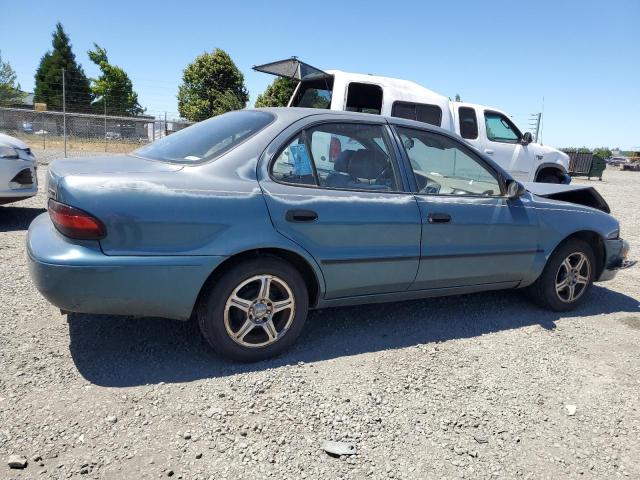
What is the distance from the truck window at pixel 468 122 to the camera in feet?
27.0

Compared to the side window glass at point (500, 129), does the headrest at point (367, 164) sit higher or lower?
lower

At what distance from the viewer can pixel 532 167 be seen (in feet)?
29.3

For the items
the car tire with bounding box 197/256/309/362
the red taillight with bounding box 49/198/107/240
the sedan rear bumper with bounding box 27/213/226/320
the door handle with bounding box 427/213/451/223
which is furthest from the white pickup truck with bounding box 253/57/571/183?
the red taillight with bounding box 49/198/107/240

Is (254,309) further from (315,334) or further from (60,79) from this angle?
(60,79)

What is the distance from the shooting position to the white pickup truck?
7.40 meters

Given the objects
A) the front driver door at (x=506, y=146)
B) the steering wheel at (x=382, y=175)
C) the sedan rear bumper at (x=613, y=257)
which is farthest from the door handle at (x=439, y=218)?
the front driver door at (x=506, y=146)

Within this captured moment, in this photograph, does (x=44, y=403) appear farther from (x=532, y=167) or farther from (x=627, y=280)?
(x=532, y=167)

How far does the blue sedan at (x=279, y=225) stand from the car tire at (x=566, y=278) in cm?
12

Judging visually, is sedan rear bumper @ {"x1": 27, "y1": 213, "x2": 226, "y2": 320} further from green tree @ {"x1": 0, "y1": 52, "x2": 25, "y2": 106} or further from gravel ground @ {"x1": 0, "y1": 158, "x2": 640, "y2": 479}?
green tree @ {"x1": 0, "y1": 52, "x2": 25, "y2": 106}

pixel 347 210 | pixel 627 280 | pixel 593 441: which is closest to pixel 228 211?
pixel 347 210

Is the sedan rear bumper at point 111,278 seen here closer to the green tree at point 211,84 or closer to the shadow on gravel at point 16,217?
the shadow on gravel at point 16,217

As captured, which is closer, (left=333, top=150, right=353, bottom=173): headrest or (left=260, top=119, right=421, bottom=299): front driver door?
(left=260, top=119, right=421, bottom=299): front driver door

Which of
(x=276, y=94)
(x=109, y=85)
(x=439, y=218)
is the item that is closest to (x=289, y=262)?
(x=439, y=218)

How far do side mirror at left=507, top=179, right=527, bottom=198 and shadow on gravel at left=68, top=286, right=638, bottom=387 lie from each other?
3.43 ft
